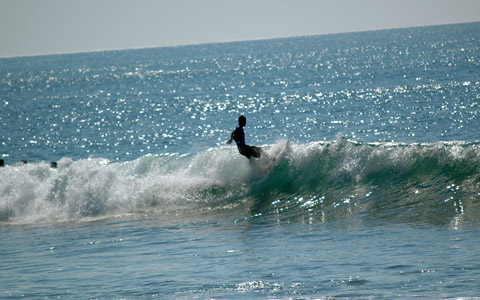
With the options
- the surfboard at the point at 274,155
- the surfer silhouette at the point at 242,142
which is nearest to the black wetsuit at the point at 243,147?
the surfer silhouette at the point at 242,142

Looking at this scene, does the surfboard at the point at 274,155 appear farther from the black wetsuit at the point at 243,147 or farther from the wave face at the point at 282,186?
the black wetsuit at the point at 243,147

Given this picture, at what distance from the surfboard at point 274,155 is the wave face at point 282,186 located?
13 centimetres

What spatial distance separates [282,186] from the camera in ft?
56.5

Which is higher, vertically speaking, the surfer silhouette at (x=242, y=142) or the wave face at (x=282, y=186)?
the surfer silhouette at (x=242, y=142)

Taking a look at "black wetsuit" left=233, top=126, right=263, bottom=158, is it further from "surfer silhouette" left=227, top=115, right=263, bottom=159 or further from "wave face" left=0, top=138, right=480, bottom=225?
"wave face" left=0, top=138, right=480, bottom=225

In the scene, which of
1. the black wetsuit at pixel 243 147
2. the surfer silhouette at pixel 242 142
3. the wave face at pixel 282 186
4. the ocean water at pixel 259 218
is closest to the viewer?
the ocean water at pixel 259 218

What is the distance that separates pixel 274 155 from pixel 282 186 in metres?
1.05

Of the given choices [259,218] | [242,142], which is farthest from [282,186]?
[259,218]

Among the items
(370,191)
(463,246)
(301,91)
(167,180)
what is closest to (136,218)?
(167,180)

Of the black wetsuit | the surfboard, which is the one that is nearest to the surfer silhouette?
the black wetsuit

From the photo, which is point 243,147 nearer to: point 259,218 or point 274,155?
point 274,155

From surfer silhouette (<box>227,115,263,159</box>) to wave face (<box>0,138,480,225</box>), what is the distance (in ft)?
1.40

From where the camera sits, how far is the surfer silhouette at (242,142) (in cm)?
1634

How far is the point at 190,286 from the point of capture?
9.66 metres
